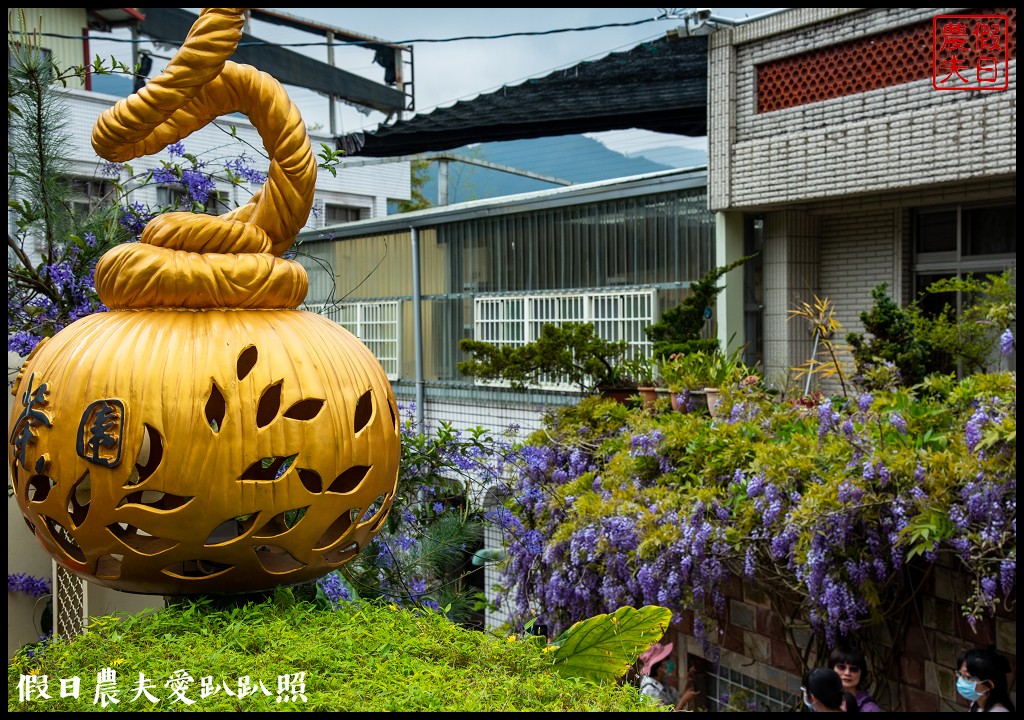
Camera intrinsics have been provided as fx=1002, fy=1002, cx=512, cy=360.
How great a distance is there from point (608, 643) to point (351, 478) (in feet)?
2.74

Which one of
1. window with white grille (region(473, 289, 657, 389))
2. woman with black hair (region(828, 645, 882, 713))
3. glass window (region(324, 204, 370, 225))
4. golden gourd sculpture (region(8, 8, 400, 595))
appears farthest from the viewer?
glass window (region(324, 204, 370, 225))

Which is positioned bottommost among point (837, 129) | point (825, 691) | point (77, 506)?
point (825, 691)

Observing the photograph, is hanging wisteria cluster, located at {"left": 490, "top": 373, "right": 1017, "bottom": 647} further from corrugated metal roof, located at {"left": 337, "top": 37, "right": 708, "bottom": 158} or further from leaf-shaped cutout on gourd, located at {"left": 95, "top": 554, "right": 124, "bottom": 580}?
corrugated metal roof, located at {"left": 337, "top": 37, "right": 708, "bottom": 158}

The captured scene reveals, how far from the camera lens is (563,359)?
878cm

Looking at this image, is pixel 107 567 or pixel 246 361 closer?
pixel 246 361

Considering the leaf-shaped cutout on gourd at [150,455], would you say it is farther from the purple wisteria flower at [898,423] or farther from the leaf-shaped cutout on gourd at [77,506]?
the purple wisteria flower at [898,423]

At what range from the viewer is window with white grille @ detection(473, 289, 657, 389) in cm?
1001

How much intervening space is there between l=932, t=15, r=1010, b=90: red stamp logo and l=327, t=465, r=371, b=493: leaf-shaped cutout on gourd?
6.55 meters

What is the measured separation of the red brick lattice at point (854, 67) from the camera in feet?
26.0

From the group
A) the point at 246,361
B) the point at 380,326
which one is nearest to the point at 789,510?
the point at 246,361

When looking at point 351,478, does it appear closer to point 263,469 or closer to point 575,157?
point 263,469

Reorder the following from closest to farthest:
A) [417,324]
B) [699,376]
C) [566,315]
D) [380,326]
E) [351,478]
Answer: [351,478] < [699,376] < [566,315] < [417,324] < [380,326]

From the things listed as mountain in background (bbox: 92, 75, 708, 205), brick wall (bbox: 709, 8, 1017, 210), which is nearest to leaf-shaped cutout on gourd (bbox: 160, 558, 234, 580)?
brick wall (bbox: 709, 8, 1017, 210)

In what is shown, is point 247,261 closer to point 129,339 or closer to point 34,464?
point 129,339
